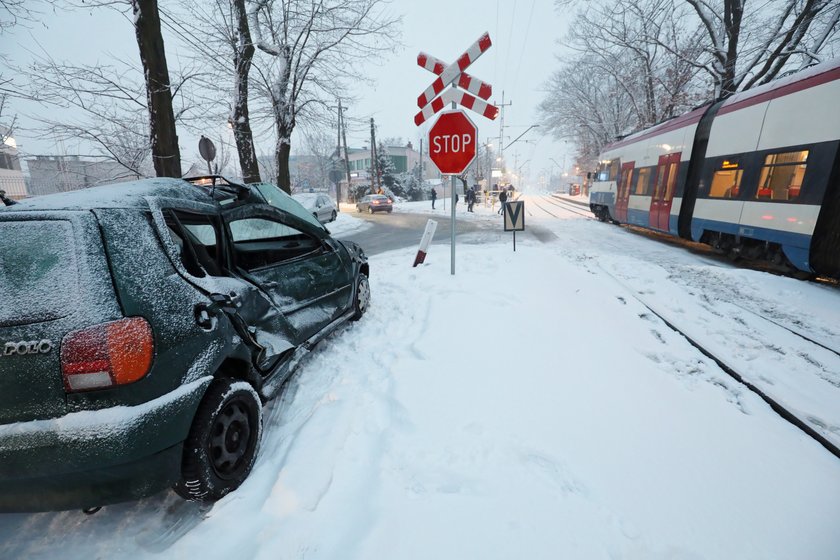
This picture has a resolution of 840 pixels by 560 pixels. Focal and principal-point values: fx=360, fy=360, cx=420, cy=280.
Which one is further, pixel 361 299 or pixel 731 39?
pixel 731 39

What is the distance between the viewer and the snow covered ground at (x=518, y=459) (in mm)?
1830

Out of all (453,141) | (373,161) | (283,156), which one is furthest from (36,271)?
(373,161)

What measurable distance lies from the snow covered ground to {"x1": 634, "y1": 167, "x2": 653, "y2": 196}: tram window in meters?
8.36

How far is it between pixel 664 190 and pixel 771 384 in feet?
30.4

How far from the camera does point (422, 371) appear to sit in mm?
3447

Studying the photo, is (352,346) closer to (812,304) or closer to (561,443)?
(561,443)

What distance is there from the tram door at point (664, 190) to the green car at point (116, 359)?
39.2 feet

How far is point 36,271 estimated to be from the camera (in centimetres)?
163

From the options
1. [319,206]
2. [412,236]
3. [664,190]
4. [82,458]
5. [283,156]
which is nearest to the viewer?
[82,458]

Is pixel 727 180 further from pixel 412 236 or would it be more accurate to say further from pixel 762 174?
pixel 412 236

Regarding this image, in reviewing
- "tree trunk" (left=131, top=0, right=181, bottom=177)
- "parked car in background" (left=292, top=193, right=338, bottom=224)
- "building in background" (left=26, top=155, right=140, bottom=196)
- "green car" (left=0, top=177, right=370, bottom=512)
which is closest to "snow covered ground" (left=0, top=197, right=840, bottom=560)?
"green car" (left=0, top=177, right=370, bottom=512)

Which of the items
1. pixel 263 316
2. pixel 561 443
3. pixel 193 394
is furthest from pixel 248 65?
pixel 561 443

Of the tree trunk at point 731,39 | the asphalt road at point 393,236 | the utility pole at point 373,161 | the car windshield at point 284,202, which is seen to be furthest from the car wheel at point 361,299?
the utility pole at point 373,161

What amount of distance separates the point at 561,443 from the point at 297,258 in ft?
9.12
